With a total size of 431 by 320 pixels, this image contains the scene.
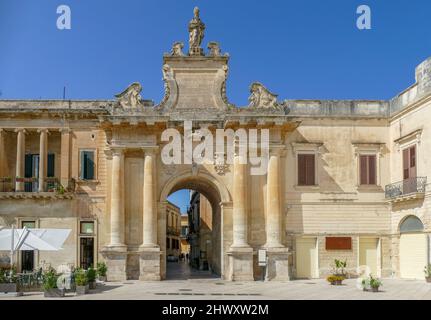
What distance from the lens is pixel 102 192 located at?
32.8 meters

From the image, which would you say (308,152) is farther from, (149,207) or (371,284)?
(371,284)

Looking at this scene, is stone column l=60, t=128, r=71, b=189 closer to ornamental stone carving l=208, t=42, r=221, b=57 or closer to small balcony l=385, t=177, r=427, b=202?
ornamental stone carving l=208, t=42, r=221, b=57

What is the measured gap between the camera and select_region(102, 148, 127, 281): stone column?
30.6 metres

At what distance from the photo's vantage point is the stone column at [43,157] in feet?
106

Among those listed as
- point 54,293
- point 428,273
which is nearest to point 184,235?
point 428,273

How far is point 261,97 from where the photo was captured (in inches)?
1260

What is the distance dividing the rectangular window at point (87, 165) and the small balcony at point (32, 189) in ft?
2.59

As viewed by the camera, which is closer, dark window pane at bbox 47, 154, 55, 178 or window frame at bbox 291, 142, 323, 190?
window frame at bbox 291, 142, 323, 190

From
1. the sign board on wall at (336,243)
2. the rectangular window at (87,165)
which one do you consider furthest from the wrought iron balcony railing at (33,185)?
the sign board on wall at (336,243)

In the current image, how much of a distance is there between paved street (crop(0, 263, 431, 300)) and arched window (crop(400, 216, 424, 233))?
2733 millimetres

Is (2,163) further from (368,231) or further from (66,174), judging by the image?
(368,231)

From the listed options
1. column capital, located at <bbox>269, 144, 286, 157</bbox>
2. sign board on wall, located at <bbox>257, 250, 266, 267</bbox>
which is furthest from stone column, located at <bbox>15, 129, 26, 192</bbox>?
column capital, located at <bbox>269, 144, 286, 157</bbox>

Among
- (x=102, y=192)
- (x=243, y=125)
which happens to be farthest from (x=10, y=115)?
(x=243, y=125)
